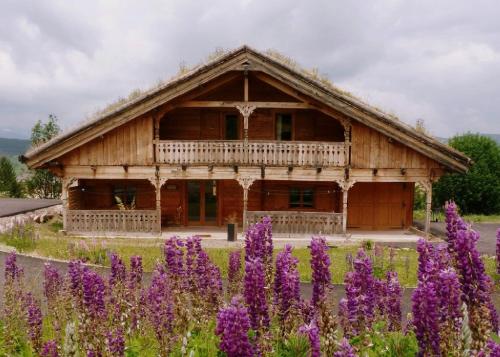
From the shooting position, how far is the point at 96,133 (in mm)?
19391

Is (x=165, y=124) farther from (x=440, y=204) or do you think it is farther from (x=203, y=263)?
(x=440, y=204)

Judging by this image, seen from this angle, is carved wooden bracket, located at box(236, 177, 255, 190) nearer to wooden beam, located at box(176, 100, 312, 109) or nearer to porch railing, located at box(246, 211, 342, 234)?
porch railing, located at box(246, 211, 342, 234)

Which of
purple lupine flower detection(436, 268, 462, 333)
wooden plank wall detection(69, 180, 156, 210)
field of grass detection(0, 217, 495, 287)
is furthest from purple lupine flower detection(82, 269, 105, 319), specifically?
wooden plank wall detection(69, 180, 156, 210)

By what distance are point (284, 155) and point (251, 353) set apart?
17480mm

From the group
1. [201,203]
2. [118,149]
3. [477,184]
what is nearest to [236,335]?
[118,149]

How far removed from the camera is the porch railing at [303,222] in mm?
20000

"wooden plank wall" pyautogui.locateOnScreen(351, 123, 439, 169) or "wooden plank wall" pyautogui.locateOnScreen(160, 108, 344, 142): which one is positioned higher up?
"wooden plank wall" pyautogui.locateOnScreen(160, 108, 344, 142)

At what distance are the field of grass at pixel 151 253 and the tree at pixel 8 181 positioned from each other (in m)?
27.4

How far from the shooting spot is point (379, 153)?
65.5ft

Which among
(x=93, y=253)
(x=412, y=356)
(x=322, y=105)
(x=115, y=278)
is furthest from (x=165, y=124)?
(x=412, y=356)

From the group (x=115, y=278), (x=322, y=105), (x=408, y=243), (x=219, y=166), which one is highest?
(x=322, y=105)

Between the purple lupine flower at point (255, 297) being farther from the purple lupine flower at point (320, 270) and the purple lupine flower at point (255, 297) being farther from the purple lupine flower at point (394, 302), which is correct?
the purple lupine flower at point (394, 302)

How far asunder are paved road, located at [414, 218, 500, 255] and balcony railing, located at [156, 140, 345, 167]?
596 centimetres

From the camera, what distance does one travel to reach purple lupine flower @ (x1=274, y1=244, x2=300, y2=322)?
3980 millimetres
